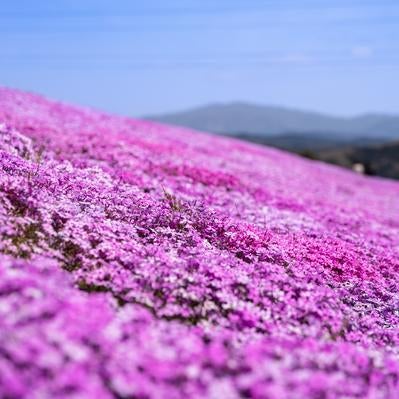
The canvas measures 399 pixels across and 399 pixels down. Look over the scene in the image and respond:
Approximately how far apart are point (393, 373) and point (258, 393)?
2.48 m

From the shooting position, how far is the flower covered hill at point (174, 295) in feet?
18.5

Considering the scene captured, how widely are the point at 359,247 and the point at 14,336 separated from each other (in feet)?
37.2

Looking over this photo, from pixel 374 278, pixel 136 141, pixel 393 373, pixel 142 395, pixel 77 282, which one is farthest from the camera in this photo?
pixel 136 141

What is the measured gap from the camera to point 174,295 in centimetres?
857

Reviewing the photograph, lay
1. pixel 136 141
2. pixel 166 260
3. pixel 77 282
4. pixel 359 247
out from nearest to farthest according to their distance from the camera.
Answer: pixel 77 282
pixel 166 260
pixel 359 247
pixel 136 141

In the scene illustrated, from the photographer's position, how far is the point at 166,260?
370 inches

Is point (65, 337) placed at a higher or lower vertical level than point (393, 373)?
higher

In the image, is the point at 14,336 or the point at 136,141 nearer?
the point at 14,336

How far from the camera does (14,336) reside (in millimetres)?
5633

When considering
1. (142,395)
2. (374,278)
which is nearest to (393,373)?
(142,395)

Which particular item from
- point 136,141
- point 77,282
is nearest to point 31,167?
point 77,282

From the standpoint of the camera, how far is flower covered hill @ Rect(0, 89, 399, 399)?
223 inches

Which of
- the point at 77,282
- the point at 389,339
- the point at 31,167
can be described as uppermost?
the point at 31,167

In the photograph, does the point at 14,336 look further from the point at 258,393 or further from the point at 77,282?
the point at 77,282
